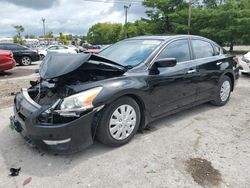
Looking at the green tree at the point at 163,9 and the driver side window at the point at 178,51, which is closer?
the driver side window at the point at 178,51

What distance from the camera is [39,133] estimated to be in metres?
3.15

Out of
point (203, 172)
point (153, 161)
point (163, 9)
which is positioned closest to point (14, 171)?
point (153, 161)

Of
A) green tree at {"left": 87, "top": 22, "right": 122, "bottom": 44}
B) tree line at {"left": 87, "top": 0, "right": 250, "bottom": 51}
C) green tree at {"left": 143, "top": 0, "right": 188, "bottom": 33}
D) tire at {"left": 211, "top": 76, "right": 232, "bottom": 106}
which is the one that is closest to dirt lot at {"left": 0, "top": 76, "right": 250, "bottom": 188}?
tire at {"left": 211, "top": 76, "right": 232, "bottom": 106}

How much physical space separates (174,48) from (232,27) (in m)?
24.4

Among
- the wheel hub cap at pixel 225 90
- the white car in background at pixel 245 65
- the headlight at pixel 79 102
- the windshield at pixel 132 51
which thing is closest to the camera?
the headlight at pixel 79 102

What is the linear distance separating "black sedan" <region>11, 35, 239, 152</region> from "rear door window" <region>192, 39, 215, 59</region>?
0.10 ft

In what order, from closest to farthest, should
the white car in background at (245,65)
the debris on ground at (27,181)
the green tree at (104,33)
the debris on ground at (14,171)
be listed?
the debris on ground at (27,181) → the debris on ground at (14,171) → the white car in background at (245,65) → the green tree at (104,33)

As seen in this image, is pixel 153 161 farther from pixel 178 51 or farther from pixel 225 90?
pixel 225 90

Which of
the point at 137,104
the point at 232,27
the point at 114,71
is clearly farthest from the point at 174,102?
the point at 232,27

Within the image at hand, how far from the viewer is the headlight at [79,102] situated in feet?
10.4

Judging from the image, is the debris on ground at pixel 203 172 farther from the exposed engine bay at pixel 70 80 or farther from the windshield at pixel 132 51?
the windshield at pixel 132 51

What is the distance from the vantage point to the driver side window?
435 centimetres

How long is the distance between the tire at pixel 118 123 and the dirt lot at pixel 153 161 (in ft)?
0.47

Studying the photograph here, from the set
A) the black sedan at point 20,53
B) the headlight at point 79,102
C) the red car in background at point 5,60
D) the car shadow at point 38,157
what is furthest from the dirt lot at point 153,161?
the black sedan at point 20,53
